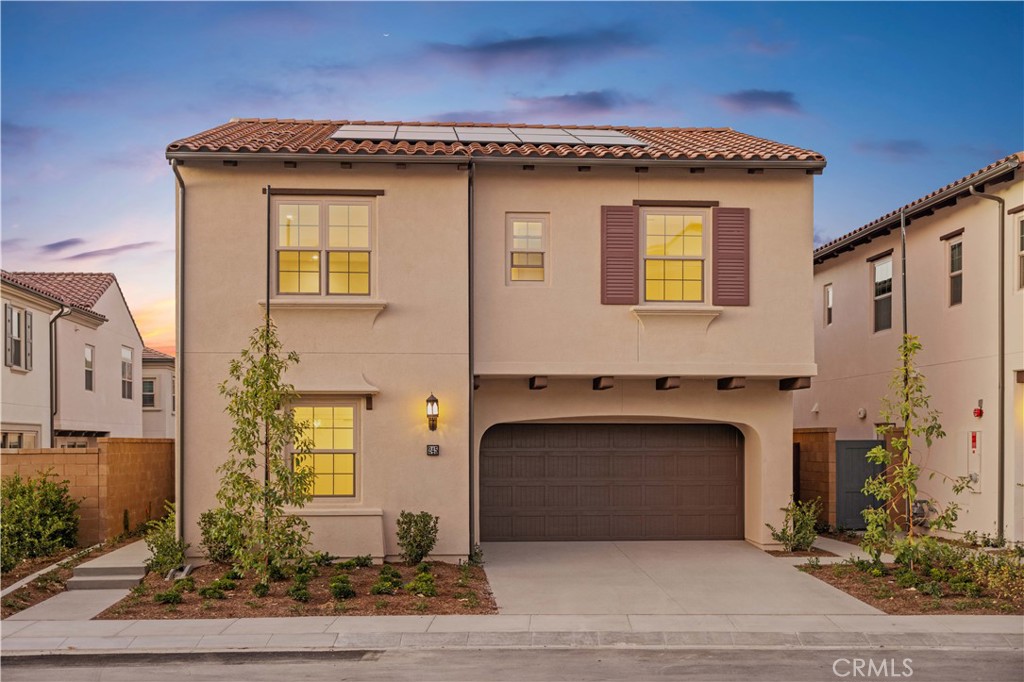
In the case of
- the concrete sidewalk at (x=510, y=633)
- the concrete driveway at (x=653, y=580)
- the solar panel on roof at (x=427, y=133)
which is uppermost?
the solar panel on roof at (x=427, y=133)

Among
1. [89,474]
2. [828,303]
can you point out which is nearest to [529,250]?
[89,474]

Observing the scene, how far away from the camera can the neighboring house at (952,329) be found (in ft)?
49.7

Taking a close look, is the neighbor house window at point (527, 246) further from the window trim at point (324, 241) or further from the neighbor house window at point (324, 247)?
the neighbor house window at point (324, 247)

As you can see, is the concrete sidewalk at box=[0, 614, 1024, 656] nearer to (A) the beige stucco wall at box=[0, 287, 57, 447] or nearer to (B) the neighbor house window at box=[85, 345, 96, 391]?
(A) the beige stucco wall at box=[0, 287, 57, 447]

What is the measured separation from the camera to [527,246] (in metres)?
14.9

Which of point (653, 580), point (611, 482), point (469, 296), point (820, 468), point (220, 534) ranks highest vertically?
point (469, 296)

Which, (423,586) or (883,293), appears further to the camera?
(883,293)

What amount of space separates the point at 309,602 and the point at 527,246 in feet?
21.5

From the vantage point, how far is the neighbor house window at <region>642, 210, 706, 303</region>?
14945mm

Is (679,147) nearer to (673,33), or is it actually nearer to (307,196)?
(673,33)

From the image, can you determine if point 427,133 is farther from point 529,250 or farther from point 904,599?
point 904,599

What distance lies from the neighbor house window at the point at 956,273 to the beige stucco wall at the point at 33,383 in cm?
2029

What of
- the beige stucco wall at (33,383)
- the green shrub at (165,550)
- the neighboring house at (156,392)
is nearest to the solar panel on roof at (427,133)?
the green shrub at (165,550)

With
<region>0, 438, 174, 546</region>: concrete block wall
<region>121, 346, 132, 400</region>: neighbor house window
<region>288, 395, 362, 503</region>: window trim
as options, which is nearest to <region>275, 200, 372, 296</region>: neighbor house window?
<region>288, 395, 362, 503</region>: window trim
